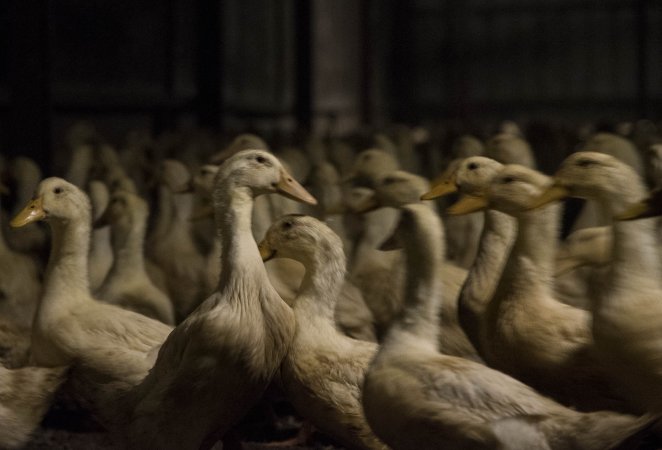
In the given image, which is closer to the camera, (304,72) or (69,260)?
(69,260)

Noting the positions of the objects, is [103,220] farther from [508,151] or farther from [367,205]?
[508,151]

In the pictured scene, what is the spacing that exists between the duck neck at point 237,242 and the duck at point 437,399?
507 mm

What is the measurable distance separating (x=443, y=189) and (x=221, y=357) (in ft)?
5.50

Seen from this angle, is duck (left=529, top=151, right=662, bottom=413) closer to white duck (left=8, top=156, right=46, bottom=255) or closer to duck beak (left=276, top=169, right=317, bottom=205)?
duck beak (left=276, top=169, right=317, bottom=205)

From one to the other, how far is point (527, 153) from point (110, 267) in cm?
255

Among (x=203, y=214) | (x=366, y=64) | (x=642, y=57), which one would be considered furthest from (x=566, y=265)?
(x=642, y=57)

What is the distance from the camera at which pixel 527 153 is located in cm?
758

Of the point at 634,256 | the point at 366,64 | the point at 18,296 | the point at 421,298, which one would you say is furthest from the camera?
the point at 366,64

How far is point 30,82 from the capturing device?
8281 mm

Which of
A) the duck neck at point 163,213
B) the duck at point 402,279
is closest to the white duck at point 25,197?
the duck neck at point 163,213

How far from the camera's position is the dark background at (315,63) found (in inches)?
424

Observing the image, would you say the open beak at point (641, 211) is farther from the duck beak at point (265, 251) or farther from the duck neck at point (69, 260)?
the duck neck at point (69, 260)

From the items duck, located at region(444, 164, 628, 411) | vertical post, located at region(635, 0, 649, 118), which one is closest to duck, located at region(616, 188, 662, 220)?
duck, located at region(444, 164, 628, 411)

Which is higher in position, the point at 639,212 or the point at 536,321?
the point at 639,212
